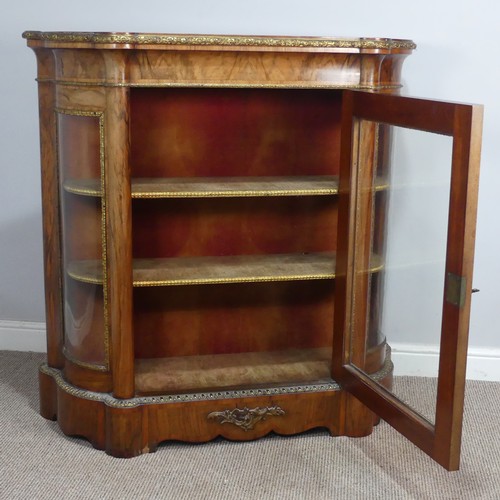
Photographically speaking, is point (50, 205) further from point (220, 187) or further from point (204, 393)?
point (204, 393)

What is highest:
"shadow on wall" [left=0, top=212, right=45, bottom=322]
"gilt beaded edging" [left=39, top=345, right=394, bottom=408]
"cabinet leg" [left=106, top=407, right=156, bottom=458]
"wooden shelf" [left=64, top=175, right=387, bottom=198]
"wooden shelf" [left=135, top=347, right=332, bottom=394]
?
"wooden shelf" [left=64, top=175, right=387, bottom=198]

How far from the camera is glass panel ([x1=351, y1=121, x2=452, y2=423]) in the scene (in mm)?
1909

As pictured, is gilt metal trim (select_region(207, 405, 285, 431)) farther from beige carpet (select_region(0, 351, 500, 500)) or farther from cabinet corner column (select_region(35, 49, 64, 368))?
cabinet corner column (select_region(35, 49, 64, 368))

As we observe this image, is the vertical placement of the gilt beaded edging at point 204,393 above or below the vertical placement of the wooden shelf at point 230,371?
below

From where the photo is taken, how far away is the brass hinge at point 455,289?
1772 mm

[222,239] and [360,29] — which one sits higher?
[360,29]

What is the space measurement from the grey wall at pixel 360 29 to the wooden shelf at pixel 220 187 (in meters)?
0.52

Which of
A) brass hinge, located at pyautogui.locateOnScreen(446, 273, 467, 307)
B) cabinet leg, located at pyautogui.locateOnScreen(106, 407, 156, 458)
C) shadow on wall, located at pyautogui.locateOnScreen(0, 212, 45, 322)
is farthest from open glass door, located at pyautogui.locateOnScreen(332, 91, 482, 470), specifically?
shadow on wall, located at pyautogui.locateOnScreen(0, 212, 45, 322)

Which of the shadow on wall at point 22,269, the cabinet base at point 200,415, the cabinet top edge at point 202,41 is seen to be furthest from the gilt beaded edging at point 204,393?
the cabinet top edge at point 202,41

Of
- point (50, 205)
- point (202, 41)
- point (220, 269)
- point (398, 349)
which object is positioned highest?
point (202, 41)

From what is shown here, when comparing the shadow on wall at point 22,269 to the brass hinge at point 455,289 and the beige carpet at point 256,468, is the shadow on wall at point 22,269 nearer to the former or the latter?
the beige carpet at point 256,468

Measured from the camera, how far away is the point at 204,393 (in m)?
2.26

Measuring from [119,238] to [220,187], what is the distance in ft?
0.93

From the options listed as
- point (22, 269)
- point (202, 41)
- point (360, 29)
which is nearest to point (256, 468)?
point (202, 41)
